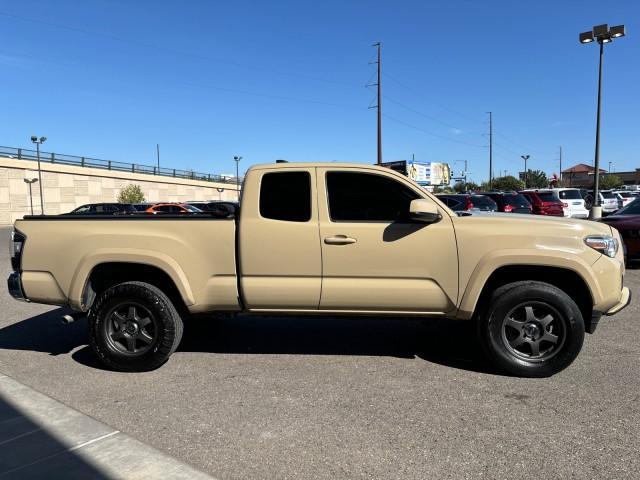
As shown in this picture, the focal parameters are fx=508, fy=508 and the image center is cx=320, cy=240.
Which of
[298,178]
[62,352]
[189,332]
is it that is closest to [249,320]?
[189,332]

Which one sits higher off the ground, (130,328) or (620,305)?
(620,305)

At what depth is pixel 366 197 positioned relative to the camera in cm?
468

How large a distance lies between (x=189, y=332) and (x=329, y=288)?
2.42 metres

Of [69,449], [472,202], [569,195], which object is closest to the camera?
[69,449]

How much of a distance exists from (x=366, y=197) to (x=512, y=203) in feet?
50.4

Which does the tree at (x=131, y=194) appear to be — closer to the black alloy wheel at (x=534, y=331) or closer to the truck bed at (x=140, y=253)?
the truck bed at (x=140, y=253)

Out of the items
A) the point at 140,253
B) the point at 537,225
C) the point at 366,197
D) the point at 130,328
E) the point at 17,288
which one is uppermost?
the point at 366,197

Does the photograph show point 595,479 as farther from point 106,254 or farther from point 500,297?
point 106,254

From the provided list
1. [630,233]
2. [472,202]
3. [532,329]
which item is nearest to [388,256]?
[532,329]

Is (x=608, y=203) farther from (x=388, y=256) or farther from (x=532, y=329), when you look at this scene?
(x=388, y=256)

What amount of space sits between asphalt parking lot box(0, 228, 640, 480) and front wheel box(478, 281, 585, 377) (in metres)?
0.17

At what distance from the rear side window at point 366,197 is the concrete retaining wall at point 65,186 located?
4606 centimetres

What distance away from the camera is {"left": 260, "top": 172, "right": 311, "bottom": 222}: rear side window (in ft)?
15.3

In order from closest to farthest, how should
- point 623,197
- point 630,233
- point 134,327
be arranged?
point 134,327 → point 630,233 → point 623,197
